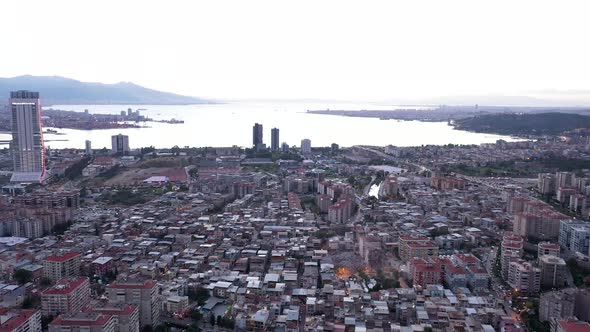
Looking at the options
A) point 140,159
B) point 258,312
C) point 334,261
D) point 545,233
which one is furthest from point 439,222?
point 140,159

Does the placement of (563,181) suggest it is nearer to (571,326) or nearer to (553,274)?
(553,274)

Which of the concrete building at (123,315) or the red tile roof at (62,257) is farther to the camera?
the red tile roof at (62,257)

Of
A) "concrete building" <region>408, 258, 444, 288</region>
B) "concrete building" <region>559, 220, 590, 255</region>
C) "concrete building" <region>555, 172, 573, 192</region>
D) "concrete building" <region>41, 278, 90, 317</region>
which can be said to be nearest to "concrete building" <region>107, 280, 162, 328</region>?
"concrete building" <region>41, 278, 90, 317</region>

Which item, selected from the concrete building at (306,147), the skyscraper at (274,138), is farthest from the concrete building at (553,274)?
the skyscraper at (274,138)

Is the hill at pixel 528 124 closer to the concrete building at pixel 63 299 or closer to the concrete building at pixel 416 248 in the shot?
the concrete building at pixel 416 248

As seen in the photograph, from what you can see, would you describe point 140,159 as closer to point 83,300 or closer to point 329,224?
point 329,224

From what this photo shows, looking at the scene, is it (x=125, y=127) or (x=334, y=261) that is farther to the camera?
(x=125, y=127)

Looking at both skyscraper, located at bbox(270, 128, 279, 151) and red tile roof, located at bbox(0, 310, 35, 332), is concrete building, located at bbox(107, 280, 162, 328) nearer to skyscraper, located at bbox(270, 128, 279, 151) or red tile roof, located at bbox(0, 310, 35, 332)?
red tile roof, located at bbox(0, 310, 35, 332)

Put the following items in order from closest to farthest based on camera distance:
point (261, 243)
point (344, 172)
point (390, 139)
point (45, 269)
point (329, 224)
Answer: point (45, 269) < point (261, 243) < point (329, 224) < point (344, 172) < point (390, 139)
